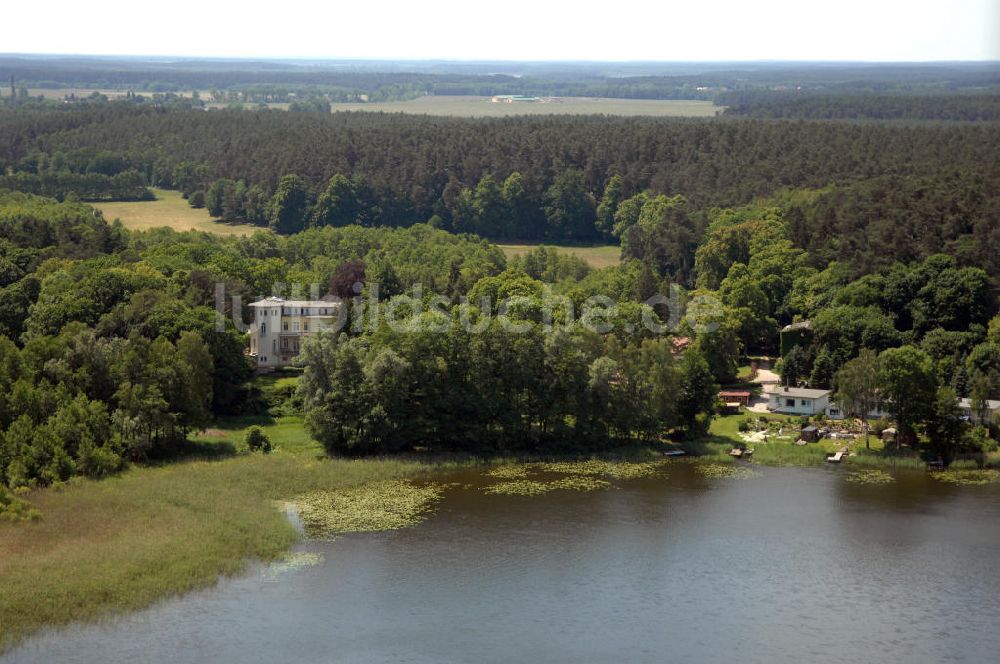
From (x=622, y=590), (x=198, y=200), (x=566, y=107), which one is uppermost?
(x=566, y=107)

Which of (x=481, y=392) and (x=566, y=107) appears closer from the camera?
(x=481, y=392)

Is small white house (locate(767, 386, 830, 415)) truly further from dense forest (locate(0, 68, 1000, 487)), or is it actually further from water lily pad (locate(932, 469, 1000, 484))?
water lily pad (locate(932, 469, 1000, 484))

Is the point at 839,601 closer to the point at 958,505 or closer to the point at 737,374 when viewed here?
the point at 958,505

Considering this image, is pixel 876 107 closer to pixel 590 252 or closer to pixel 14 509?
pixel 590 252

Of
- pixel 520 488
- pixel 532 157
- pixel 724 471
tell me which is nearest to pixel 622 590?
pixel 520 488

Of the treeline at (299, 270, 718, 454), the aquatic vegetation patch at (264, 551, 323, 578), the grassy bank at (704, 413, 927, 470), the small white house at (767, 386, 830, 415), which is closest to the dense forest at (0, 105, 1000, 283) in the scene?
the small white house at (767, 386, 830, 415)

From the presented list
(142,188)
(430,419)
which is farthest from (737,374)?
(142,188)

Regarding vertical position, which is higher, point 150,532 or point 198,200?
point 198,200
